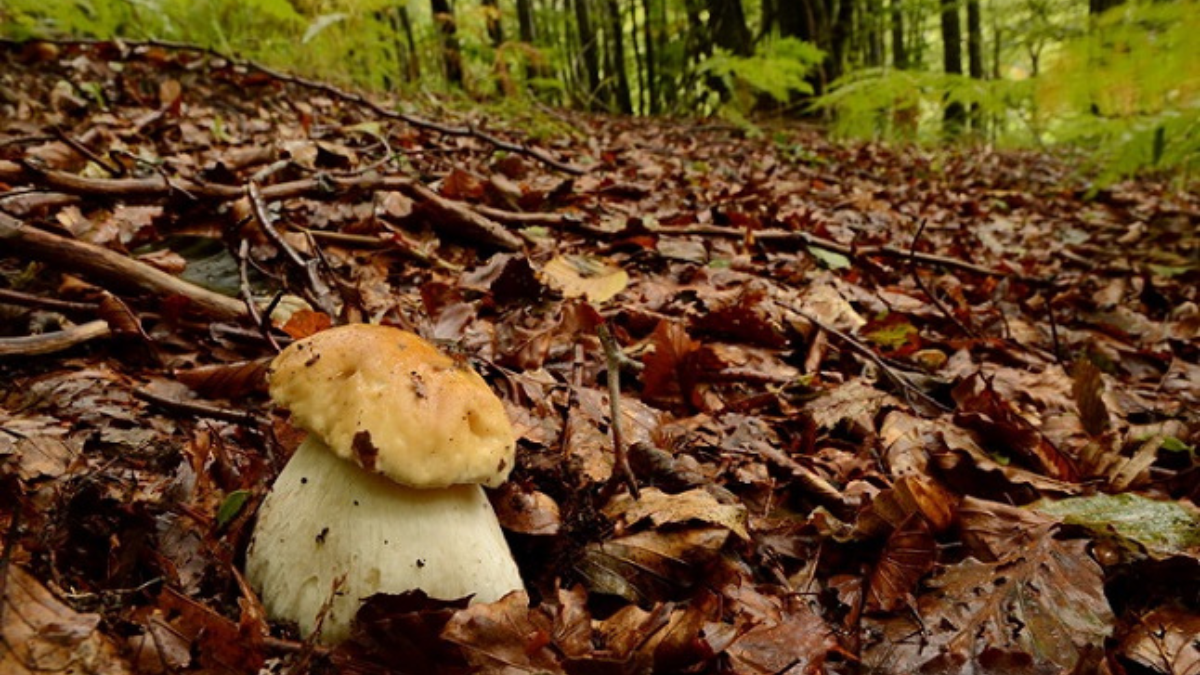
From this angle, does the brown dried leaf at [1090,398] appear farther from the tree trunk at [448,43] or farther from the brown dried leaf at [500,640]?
the tree trunk at [448,43]

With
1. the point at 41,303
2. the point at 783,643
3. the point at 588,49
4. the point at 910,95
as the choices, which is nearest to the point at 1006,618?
the point at 783,643

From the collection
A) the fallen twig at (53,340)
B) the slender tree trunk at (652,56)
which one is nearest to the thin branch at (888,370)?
the fallen twig at (53,340)

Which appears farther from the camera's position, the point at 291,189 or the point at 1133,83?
the point at 1133,83

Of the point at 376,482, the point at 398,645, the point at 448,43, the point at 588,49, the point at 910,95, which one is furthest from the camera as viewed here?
the point at 588,49

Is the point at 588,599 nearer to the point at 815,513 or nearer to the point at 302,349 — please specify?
the point at 815,513

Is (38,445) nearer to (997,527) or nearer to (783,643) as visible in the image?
(783,643)

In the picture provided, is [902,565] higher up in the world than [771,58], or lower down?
lower down

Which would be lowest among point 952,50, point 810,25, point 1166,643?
point 1166,643

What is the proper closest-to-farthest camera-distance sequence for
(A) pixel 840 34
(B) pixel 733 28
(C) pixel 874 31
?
(A) pixel 840 34, (B) pixel 733 28, (C) pixel 874 31
